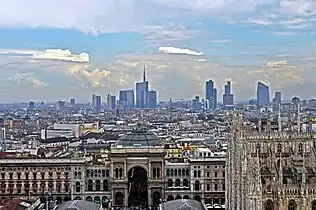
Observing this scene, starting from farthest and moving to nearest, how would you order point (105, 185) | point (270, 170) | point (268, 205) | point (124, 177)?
1. point (105, 185)
2. point (124, 177)
3. point (270, 170)
4. point (268, 205)

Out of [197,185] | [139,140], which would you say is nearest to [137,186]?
[139,140]

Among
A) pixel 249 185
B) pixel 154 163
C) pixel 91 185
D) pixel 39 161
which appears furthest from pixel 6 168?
pixel 249 185

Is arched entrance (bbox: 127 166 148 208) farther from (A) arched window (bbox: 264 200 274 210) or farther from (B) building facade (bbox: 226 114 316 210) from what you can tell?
(A) arched window (bbox: 264 200 274 210)

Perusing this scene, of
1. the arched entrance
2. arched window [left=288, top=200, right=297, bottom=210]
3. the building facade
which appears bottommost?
the arched entrance

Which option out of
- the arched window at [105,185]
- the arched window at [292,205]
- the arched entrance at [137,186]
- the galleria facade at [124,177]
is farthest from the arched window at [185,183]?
the arched window at [292,205]

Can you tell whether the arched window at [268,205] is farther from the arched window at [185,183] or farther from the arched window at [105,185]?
the arched window at [105,185]

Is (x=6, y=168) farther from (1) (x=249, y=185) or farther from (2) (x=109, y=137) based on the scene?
(2) (x=109, y=137)

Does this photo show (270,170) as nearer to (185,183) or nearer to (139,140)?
(185,183)

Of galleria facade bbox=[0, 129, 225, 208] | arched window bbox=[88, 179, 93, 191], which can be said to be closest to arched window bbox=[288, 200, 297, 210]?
galleria facade bbox=[0, 129, 225, 208]
